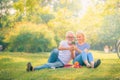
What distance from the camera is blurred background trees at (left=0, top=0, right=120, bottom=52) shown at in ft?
17.4

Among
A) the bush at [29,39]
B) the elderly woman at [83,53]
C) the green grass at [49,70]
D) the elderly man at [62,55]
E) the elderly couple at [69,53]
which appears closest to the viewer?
the green grass at [49,70]

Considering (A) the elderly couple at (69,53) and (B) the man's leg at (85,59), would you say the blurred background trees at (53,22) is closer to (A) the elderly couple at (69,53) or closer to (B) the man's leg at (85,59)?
(A) the elderly couple at (69,53)

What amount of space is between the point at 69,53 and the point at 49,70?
392 mm

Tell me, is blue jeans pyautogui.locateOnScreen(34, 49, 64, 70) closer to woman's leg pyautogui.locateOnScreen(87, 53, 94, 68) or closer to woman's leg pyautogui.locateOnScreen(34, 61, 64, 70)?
woman's leg pyautogui.locateOnScreen(34, 61, 64, 70)

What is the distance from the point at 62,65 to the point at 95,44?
1.90 ft

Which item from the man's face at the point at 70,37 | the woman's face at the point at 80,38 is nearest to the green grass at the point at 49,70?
the woman's face at the point at 80,38

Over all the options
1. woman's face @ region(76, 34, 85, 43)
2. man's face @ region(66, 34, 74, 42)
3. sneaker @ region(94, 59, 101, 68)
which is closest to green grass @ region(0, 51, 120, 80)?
sneaker @ region(94, 59, 101, 68)

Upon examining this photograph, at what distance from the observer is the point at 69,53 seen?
209 inches

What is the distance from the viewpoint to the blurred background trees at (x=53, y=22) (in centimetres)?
530

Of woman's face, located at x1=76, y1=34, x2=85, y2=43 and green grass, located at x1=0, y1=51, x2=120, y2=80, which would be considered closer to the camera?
green grass, located at x1=0, y1=51, x2=120, y2=80

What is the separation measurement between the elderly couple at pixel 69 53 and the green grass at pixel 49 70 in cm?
10

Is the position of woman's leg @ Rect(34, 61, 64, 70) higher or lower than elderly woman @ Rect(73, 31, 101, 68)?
lower

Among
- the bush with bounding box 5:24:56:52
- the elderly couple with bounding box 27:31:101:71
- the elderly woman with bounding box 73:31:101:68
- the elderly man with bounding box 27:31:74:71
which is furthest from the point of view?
the bush with bounding box 5:24:56:52

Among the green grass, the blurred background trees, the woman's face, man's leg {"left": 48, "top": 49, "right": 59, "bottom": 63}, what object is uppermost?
the blurred background trees
